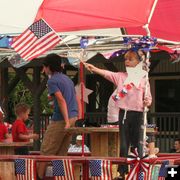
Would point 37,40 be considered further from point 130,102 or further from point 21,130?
point 21,130

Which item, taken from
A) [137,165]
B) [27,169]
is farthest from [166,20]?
[137,165]

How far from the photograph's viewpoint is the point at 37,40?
7.59 meters

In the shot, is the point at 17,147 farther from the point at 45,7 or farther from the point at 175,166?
the point at 175,166

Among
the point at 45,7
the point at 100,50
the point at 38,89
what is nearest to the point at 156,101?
the point at 38,89

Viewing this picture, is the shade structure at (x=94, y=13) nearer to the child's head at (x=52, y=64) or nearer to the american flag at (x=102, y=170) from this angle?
the child's head at (x=52, y=64)

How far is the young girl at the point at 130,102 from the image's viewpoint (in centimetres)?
798

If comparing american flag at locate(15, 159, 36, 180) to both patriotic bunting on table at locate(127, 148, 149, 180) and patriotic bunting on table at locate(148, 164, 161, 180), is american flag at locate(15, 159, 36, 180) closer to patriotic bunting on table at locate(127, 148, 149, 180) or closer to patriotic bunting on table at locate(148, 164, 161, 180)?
patriotic bunting on table at locate(127, 148, 149, 180)

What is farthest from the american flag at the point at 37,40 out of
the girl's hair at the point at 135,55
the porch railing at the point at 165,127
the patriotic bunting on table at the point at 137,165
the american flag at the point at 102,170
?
the porch railing at the point at 165,127

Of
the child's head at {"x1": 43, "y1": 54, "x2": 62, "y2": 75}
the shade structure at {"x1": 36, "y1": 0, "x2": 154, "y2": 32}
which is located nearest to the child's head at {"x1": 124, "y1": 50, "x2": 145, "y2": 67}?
the shade structure at {"x1": 36, "y1": 0, "x2": 154, "y2": 32}

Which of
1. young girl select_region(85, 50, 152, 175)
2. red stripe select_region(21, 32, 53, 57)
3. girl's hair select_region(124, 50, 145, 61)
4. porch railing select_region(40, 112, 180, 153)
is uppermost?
red stripe select_region(21, 32, 53, 57)

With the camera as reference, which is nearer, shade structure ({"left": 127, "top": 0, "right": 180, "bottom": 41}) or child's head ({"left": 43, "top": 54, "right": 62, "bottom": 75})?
child's head ({"left": 43, "top": 54, "right": 62, "bottom": 75})

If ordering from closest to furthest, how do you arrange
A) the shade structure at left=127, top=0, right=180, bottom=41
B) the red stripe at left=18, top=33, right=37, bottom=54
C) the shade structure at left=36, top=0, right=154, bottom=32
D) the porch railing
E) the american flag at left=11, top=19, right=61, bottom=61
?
the american flag at left=11, top=19, right=61, bottom=61
the red stripe at left=18, top=33, right=37, bottom=54
the shade structure at left=36, top=0, right=154, bottom=32
the shade structure at left=127, top=0, right=180, bottom=41
the porch railing

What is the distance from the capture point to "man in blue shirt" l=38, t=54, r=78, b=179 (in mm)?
8620

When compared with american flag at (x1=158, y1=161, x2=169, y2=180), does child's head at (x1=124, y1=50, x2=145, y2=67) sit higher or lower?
higher
